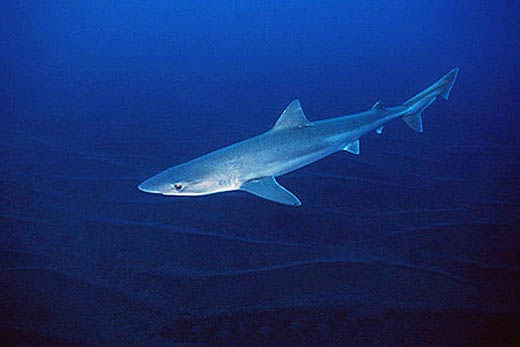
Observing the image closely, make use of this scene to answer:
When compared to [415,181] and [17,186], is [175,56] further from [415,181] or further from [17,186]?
[415,181]

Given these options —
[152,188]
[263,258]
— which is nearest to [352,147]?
[263,258]

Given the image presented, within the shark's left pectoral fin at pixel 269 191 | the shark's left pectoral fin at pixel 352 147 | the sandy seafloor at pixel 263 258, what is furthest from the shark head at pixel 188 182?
the shark's left pectoral fin at pixel 352 147

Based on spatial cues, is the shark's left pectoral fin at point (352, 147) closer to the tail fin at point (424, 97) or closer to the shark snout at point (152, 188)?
the tail fin at point (424, 97)

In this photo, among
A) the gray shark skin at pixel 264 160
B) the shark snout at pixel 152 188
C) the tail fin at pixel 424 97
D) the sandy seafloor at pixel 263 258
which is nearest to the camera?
the sandy seafloor at pixel 263 258

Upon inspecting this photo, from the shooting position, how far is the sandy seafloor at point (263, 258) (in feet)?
8.52

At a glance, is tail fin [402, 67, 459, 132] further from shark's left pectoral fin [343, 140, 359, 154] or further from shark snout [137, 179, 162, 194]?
shark snout [137, 179, 162, 194]

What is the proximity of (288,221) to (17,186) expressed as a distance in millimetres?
4473

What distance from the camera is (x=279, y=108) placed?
11.3 meters

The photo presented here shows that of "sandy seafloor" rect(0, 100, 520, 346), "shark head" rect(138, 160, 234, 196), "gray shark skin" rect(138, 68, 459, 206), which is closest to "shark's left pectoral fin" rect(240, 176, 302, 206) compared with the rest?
"gray shark skin" rect(138, 68, 459, 206)

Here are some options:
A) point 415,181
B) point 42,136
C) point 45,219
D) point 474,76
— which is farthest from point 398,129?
point 474,76

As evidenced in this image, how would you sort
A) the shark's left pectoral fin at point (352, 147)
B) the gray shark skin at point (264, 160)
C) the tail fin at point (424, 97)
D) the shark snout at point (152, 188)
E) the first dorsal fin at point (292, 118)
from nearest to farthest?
1. the shark snout at point (152, 188)
2. the gray shark skin at point (264, 160)
3. the first dorsal fin at point (292, 118)
4. the shark's left pectoral fin at point (352, 147)
5. the tail fin at point (424, 97)

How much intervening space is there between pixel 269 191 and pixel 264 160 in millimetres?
396

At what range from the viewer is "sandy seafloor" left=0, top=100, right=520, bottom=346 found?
260cm

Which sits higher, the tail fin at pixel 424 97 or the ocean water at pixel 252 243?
the tail fin at pixel 424 97
